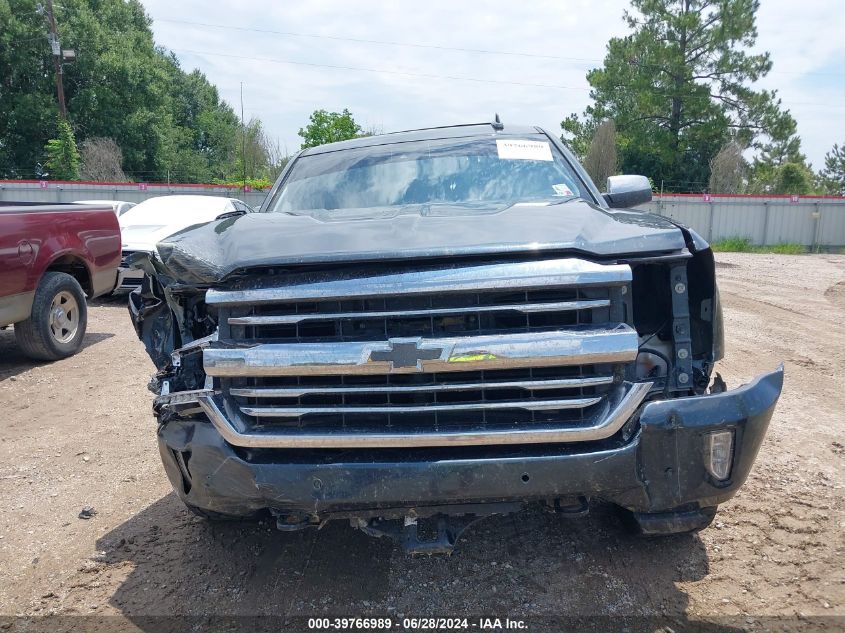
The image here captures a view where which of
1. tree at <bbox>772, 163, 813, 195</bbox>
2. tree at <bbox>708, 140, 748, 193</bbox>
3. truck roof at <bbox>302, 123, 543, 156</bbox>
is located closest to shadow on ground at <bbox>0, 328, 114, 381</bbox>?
truck roof at <bbox>302, 123, 543, 156</bbox>

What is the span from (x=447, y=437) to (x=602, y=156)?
101ft

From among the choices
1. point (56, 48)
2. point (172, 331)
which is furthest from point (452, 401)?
point (56, 48)

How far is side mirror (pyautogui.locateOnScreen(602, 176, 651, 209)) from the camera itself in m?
3.63

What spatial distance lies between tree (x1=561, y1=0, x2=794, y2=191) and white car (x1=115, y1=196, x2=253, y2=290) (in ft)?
98.1

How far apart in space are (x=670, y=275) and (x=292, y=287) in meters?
1.43

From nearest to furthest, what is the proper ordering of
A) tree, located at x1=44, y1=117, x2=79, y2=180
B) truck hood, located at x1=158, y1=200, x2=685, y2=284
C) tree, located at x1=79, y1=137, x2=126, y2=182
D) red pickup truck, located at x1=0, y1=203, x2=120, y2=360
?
truck hood, located at x1=158, y1=200, x2=685, y2=284, red pickup truck, located at x1=0, y1=203, x2=120, y2=360, tree, located at x1=44, y1=117, x2=79, y2=180, tree, located at x1=79, y1=137, x2=126, y2=182

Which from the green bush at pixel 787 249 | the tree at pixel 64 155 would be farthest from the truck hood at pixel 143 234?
the tree at pixel 64 155

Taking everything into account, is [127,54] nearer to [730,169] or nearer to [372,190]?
[730,169]

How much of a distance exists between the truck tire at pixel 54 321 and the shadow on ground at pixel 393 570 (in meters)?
3.86

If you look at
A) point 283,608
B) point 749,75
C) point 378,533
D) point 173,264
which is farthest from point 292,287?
point 749,75

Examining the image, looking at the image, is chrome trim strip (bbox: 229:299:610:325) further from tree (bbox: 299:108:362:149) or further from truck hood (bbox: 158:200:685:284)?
tree (bbox: 299:108:362:149)

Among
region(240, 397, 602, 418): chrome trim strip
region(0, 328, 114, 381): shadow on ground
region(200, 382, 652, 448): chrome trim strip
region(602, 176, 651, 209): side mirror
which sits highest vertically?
region(602, 176, 651, 209): side mirror

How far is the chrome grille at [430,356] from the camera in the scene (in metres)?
2.32

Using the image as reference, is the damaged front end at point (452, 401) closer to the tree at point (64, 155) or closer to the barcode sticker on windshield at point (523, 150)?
the barcode sticker on windshield at point (523, 150)
